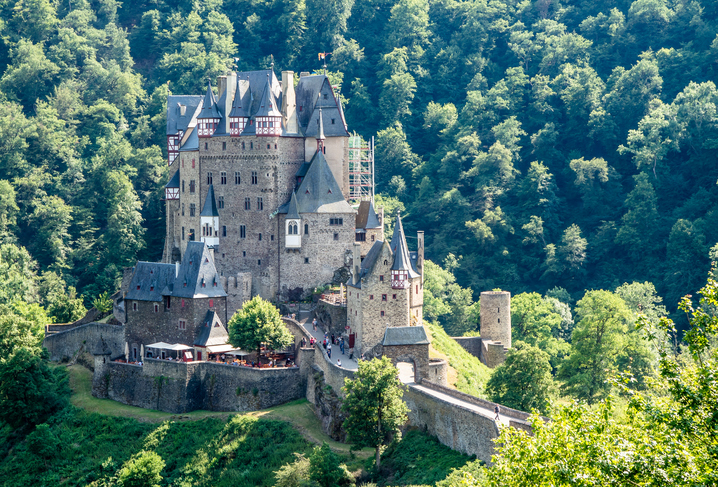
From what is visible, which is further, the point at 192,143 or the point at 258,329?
the point at 192,143

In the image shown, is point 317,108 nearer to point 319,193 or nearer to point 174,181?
point 319,193

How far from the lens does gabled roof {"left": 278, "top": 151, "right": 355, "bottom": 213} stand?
66.6m

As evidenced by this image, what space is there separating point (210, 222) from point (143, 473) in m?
19.9

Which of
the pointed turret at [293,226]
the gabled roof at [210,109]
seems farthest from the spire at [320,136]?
the gabled roof at [210,109]

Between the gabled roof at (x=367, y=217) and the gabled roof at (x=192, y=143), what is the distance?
467 inches

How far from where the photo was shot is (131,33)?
119438 millimetres

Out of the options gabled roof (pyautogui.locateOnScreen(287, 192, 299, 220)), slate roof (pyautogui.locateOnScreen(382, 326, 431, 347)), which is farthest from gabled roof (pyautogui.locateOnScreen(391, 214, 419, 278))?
gabled roof (pyautogui.locateOnScreen(287, 192, 299, 220))

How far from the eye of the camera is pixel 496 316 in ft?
230

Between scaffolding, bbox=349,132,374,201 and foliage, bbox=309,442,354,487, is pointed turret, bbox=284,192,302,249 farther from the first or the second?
foliage, bbox=309,442,354,487

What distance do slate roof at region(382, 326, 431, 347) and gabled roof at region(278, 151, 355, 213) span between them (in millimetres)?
13747

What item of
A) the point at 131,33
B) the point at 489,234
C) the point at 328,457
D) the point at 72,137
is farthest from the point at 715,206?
the point at 131,33

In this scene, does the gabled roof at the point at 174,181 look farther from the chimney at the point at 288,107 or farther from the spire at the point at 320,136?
the spire at the point at 320,136

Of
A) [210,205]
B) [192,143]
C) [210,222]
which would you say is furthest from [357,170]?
[192,143]

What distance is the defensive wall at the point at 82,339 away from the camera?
66.2m
